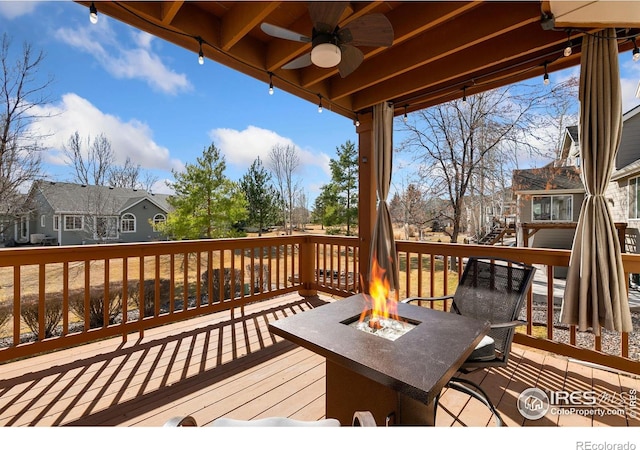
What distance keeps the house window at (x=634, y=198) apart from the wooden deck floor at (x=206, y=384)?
680 centimetres

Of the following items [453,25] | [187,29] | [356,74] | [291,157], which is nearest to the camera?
[187,29]

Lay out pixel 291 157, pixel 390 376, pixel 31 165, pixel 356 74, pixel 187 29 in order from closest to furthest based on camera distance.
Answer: pixel 390 376
pixel 187 29
pixel 356 74
pixel 31 165
pixel 291 157

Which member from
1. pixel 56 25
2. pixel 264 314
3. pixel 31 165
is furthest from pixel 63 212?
pixel 264 314

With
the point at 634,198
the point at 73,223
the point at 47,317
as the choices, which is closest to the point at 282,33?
the point at 47,317

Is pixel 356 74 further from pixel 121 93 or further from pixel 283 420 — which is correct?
pixel 121 93

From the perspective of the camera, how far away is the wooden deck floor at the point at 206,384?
1748mm

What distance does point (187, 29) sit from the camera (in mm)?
2277

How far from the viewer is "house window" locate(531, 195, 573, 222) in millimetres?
8938

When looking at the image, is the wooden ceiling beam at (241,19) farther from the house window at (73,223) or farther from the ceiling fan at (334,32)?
the house window at (73,223)

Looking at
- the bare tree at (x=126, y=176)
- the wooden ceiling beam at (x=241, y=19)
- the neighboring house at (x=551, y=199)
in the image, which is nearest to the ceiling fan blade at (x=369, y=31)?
the wooden ceiling beam at (x=241, y=19)

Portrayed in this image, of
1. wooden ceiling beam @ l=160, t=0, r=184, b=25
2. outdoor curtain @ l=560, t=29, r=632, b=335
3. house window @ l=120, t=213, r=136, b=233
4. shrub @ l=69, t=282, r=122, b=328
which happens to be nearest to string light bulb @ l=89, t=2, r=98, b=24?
wooden ceiling beam @ l=160, t=0, r=184, b=25

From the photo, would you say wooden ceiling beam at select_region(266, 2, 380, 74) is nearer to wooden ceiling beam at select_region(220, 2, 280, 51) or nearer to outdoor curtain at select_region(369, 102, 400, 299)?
wooden ceiling beam at select_region(220, 2, 280, 51)

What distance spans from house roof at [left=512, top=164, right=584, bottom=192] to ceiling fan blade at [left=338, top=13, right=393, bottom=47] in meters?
8.12
